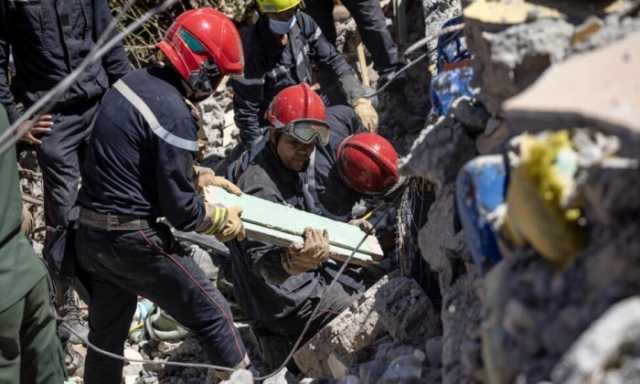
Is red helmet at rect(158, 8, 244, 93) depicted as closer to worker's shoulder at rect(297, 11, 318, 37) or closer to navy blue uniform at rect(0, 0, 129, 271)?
navy blue uniform at rect(0, 0, 129, 271)

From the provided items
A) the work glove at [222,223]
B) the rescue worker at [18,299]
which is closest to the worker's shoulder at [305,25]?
the work glove at [222,223]

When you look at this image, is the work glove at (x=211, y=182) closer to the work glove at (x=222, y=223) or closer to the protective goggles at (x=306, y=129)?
the work glove at (x=222, y=223)

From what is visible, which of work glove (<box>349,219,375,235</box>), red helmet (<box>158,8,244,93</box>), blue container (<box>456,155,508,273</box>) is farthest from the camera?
work glove (<box>349,219,375,235</box>)

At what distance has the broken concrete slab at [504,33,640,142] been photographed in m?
2.62

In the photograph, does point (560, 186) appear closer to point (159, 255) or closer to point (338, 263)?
point (159, 255)

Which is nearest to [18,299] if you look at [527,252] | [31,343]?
[31,343]

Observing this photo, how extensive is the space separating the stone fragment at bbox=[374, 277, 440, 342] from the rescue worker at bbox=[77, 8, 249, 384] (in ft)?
3.08

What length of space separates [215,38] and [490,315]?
3027 mm

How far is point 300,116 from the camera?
6.34 m

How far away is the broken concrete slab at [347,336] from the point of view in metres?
5.67

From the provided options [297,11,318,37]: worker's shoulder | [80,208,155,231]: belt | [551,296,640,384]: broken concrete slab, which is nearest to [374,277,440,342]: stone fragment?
[80,208,155,231]: belt

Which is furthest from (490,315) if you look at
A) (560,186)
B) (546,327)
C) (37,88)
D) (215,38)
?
(37,88)

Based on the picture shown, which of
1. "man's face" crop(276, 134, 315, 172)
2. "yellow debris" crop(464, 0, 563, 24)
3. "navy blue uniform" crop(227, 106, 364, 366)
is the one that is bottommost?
"navy blue uniform" crop(227, 106, 364, 366)

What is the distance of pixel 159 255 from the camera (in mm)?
5695
